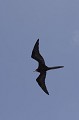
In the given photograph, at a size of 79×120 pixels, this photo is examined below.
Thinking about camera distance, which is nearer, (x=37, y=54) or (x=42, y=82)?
(x=37, y=54)

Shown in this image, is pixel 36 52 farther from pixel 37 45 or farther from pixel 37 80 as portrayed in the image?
pixel 37 80

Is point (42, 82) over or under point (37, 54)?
under

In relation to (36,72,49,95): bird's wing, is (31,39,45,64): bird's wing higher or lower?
higher

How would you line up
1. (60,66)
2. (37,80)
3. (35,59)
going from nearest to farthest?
(60,66)
(35,59)
(37,80)

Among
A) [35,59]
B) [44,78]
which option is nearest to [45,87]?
[44,78]

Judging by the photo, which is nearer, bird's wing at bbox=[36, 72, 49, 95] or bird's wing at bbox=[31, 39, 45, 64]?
bird's wing at bbox=[31, 39, 45, 64]

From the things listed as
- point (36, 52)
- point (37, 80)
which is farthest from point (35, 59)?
point (37, 80)

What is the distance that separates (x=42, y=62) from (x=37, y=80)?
3.89 m

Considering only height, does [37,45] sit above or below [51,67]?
above

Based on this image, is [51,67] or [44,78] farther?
[44,78]

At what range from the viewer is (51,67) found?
32969mm

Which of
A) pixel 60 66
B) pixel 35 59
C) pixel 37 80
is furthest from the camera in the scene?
pixel 37 80

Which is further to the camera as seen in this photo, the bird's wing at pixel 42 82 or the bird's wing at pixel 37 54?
the bird's wing at pixel 42 82

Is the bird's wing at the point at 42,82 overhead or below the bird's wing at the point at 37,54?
below
